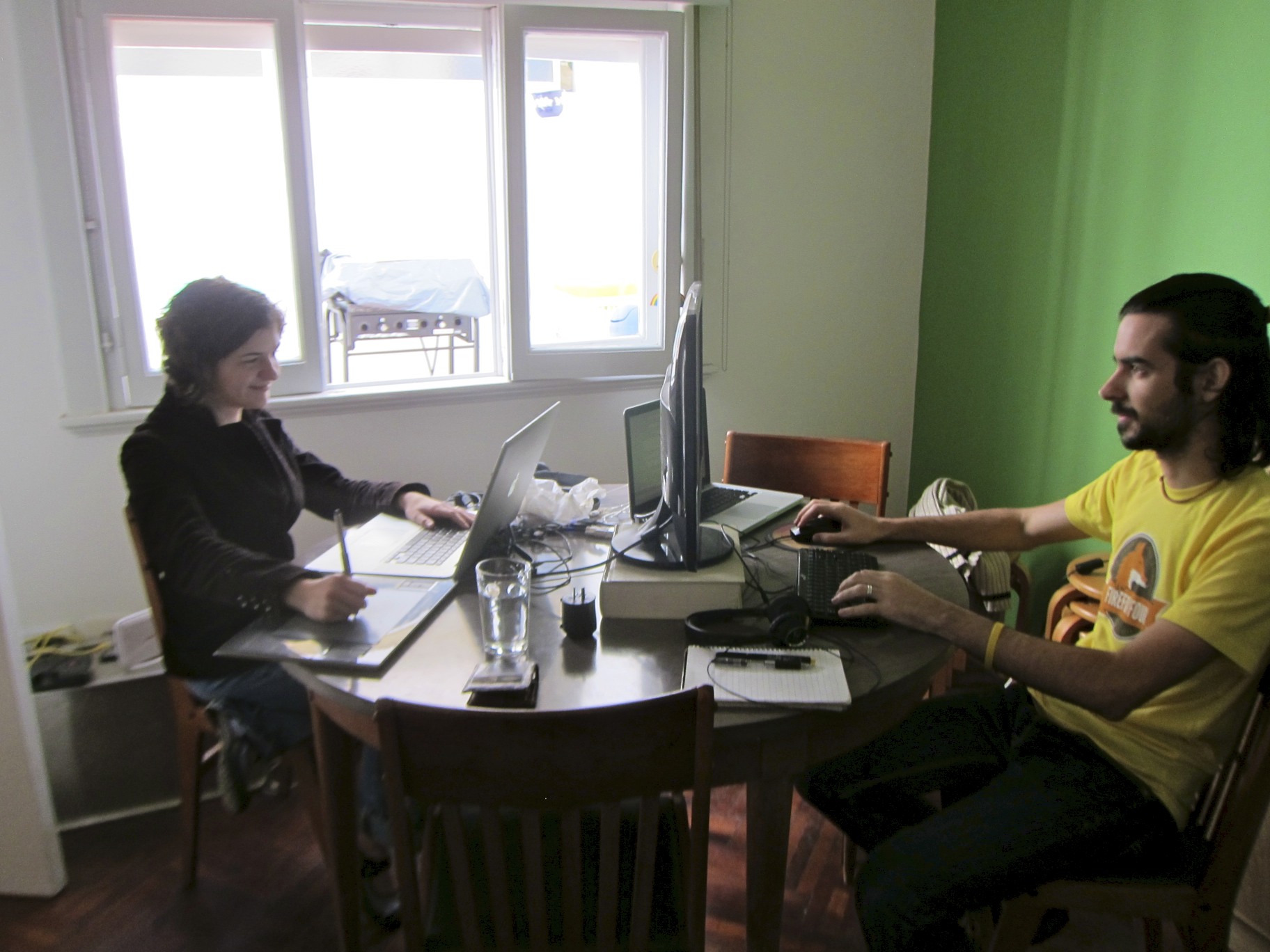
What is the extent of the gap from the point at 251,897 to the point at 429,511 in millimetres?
916

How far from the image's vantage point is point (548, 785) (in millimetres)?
1046

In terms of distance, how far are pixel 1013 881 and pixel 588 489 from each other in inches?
48.5

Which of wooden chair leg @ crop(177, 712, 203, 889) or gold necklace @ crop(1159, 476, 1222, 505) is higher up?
gold necklace @ crop(1159, 476, 1222, 505)

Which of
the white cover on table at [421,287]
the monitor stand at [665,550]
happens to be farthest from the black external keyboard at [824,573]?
the white cover on table at [421,287]

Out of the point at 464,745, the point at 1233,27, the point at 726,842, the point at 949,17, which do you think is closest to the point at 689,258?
the point at 949,17

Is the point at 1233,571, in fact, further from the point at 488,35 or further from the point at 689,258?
the point at 488,35

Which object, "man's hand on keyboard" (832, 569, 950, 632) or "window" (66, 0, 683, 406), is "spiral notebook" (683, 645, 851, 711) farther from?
"window" (66, 0, 683, 406)

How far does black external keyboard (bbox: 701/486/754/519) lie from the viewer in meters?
2.11

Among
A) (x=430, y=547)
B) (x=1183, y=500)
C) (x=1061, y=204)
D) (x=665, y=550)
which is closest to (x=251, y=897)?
(x=430, y=547)

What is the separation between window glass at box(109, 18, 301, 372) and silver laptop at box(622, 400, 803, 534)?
1.33 meters

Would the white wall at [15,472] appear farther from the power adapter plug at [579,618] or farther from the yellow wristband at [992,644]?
the yellow wristband at [992,644]

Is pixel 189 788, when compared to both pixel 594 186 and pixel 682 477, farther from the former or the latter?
pixel 594 186

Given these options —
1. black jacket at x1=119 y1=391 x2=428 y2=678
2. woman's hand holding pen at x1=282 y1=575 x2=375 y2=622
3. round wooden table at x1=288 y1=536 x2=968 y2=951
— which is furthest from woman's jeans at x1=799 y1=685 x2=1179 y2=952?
black jacket at x1=119 y1=391 x2=428 y2=678

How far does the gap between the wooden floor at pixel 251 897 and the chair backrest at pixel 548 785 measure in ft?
2.78
